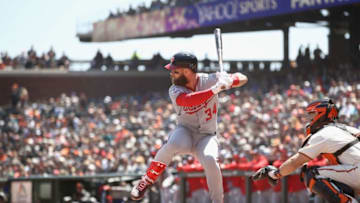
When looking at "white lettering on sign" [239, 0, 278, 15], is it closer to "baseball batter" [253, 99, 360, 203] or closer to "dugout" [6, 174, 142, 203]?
"dugout" [6, 174, 142, 203]

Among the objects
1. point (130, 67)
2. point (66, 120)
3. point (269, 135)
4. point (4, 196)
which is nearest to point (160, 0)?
point (130, 67)

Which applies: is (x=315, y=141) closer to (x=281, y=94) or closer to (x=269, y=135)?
(x=269, y=135)

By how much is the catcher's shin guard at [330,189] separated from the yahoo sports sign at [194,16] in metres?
14.5

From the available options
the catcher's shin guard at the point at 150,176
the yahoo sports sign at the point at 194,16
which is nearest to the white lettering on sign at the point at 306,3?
the yahoo sports sign at the point at 194,16

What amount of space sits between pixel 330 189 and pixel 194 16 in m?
22.0

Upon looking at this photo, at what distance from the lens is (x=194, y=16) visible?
A: 2834 centimetres

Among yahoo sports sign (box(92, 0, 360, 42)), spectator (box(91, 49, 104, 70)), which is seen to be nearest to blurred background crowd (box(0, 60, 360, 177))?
yahoo sports sign (box(92, 0, 360, 42))

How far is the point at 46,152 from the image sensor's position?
23438mm

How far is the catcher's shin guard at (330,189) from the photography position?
666 cm

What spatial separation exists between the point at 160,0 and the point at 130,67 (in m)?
4.05

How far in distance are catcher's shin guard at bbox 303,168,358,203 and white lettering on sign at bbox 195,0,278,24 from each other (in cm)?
1790

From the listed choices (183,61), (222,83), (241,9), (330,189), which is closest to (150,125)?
(241,9)

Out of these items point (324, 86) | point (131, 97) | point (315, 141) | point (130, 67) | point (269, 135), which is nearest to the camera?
point (315, 141)

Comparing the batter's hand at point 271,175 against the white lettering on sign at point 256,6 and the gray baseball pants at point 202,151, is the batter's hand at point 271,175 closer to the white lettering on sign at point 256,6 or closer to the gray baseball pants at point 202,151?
the gray baseball pants at point 202,151
